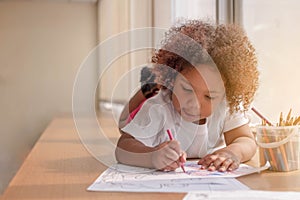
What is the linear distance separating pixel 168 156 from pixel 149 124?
102mm

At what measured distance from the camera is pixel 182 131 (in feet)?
3.13

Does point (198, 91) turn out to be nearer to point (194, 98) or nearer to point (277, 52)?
point (194, 98)

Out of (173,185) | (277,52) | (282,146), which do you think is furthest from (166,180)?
(277,52)

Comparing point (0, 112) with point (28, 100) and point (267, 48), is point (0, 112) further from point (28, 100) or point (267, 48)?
point (267, 48)

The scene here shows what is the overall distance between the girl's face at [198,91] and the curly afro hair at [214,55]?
2cm

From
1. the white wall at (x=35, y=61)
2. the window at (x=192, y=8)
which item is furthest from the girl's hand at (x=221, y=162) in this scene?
the white wall at (x=35, y=61)

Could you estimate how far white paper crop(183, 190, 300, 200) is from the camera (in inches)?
24.9

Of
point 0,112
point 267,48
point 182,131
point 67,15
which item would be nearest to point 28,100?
point 0,112

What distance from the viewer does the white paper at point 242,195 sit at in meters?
0.63

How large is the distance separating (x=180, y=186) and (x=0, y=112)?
10.5 ft

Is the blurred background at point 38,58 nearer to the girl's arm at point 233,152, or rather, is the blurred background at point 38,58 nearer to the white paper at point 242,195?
the girl's arm at point 233,152

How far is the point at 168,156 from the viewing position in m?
0.81

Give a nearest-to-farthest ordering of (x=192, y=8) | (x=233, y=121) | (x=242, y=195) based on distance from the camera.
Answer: (x=242, y=195) < (x=233, y=121) < (x=192, y=8)

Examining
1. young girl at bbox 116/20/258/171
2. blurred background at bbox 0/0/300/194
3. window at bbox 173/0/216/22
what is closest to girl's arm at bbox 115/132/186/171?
young girl at bbox 116/20/258/171
